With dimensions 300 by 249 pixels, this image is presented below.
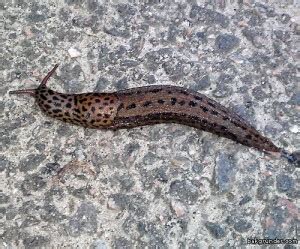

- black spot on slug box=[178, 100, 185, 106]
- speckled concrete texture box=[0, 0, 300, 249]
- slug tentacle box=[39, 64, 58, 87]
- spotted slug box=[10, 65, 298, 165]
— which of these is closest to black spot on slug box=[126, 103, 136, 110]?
spotted slug box=[10, 65, 298, 165]

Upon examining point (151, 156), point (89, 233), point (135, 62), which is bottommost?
point (89, 233)

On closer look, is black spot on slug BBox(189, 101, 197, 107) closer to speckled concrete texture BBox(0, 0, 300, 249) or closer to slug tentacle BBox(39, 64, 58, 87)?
speckled concrete texture BBox(0, 0, 300, 249)

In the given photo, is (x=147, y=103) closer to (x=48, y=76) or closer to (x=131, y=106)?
(x=131, y=106)

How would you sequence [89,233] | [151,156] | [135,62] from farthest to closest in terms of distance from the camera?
1. [135,62]
2. [151,156]
3. [89,233]

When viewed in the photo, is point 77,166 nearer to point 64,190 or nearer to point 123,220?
point 64,190

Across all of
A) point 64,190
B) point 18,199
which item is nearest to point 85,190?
point 64,190

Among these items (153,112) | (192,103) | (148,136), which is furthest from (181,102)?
(148,136)
